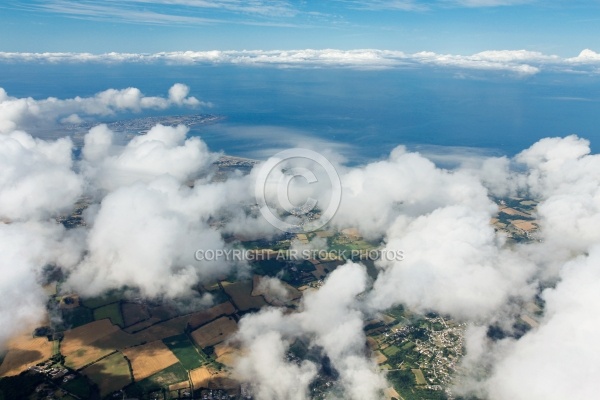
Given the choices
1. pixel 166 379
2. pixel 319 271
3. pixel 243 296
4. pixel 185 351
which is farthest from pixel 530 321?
pixel 166 379

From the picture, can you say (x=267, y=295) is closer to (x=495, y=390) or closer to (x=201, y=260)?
(x=201, y=260)

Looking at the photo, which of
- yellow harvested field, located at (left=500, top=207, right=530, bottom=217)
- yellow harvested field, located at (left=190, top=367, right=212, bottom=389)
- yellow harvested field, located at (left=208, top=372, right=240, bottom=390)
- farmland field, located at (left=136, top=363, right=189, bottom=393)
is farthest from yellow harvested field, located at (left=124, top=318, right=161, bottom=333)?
yellow harvested field, located at (left=500, top=207, right=530, bottom=217)

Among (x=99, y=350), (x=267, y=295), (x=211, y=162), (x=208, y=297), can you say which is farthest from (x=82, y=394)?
(x=211, y=162)

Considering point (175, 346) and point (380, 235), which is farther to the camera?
point (380, 235)

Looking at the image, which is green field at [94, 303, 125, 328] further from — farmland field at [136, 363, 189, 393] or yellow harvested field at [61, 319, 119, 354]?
farmland field at [136, 363, 189, 393]

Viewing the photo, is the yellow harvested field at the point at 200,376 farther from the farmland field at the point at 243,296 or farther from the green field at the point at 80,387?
the farmland field at the point at 243,296

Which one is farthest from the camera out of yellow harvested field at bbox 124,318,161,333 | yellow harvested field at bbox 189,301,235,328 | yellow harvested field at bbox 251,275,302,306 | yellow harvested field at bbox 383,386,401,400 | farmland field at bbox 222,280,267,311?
yellow harvested field at bbox 251,275,302,306

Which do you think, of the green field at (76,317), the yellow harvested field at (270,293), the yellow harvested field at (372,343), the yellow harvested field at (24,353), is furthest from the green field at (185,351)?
the yellow harvested field at (372,343)
